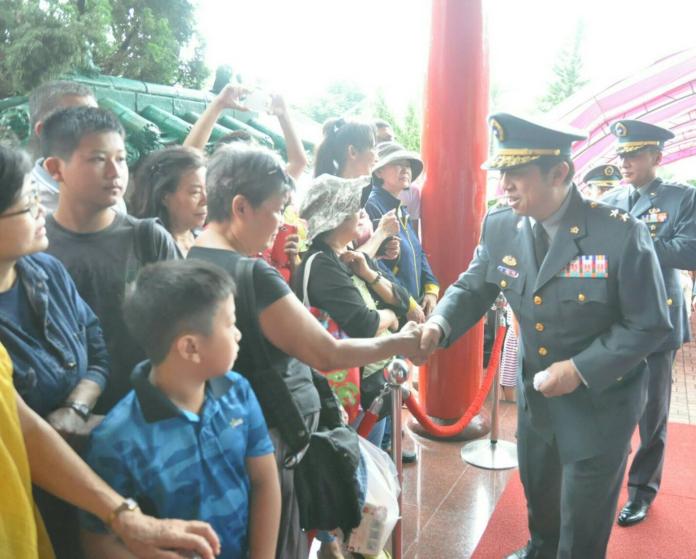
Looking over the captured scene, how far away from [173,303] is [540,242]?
1440 millimetres

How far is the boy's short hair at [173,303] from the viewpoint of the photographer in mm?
1301

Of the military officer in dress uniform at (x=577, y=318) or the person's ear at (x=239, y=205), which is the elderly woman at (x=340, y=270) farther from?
the person's ear at (x=239, y=205)

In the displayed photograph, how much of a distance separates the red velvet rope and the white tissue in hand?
0.58 metres

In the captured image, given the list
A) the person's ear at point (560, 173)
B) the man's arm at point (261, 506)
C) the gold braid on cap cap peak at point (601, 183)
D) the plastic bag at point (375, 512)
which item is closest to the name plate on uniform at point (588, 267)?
the person's ear at point (560, 173)

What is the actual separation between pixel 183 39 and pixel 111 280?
4143 mm

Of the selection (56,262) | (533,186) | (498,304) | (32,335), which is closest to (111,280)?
(56,262)

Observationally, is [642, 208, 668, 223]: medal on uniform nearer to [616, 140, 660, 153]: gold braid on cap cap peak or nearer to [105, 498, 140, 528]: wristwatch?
[616, 140, 660, 153]: gold braid on cap cap peak

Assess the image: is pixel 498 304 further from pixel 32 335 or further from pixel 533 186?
pixel 32 335

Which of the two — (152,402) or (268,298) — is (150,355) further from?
(268,298)

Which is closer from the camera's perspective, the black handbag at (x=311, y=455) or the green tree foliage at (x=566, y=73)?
the black handbag at (x=311, y=455)

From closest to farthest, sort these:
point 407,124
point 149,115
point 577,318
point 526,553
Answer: point 577,318
point 526,553
point 149,115
point 407,124

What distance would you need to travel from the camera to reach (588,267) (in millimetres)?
1975

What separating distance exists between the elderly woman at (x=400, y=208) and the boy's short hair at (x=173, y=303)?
2023 mm

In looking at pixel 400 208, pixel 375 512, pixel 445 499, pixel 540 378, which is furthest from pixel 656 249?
pixel 375 512
